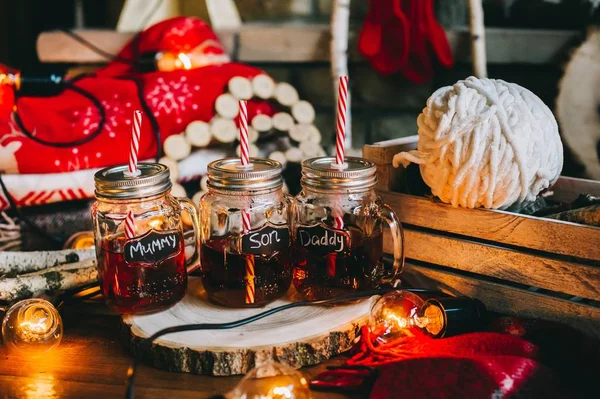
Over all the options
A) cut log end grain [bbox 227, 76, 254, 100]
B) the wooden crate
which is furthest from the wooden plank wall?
the wooden crate

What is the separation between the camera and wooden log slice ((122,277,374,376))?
0.89 meters

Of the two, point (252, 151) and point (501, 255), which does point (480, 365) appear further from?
point (252, 151)

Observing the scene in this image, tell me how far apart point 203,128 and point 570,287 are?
0.99m

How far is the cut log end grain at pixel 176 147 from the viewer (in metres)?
1.61

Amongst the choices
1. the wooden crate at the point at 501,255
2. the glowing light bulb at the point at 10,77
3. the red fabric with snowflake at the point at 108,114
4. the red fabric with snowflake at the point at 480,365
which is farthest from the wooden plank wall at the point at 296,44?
the red fabric with snowflake at the point at 480,365

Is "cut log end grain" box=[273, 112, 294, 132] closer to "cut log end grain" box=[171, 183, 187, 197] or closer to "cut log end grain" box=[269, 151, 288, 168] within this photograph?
"cut log end grain" box=[269, 151, 288, 168]

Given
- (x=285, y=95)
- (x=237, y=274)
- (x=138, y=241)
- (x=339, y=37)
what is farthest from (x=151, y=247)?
(x=339, y=37)

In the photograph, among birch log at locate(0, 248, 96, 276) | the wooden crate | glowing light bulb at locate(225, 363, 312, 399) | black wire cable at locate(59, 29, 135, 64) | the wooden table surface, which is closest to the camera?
glowing light bulb at locate(225, 363, 312, 399)

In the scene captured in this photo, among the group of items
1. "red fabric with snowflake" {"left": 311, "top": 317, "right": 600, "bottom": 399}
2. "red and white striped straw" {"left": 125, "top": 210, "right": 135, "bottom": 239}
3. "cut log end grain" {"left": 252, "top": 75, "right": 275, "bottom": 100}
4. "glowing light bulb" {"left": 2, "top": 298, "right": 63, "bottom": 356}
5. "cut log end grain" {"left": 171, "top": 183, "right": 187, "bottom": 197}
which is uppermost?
"cut log end grain" {"left": 252, "top": 75, "right": 275, "bottom": 100}

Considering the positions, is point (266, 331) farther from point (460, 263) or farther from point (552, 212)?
point (552, 212)

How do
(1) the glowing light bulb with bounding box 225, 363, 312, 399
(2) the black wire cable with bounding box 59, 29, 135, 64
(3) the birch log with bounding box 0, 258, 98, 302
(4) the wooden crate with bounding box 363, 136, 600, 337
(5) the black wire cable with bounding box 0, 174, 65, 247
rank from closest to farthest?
(1) the glowing light bulb with bounding box 225, 363, 312, 399
(4) the wooden crate with bounding box 363, 136, 600, 337
(3) the birch log with bounding box 0, 258, 98, 302
(5) the black wire cable with bounding box 0, 174, 65, 247
(2) the black wire cable with bounding box 59, 29, 135, 64

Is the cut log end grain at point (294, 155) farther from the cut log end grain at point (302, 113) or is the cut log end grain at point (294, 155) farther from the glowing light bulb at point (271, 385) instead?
the glowing light bulb at point (271, 385)

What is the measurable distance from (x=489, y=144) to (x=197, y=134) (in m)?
0.85

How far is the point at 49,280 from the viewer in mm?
1105
